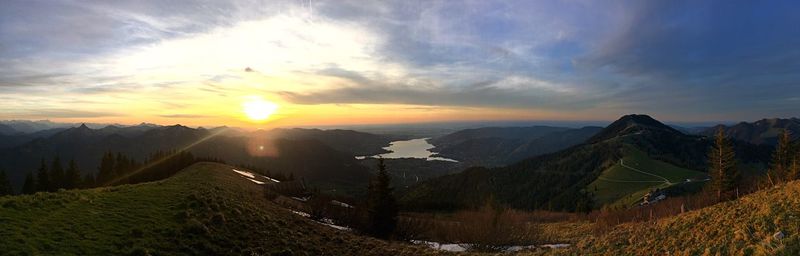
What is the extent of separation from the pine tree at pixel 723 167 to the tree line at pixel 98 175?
361 ft

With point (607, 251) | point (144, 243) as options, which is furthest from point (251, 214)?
point (607, 251)

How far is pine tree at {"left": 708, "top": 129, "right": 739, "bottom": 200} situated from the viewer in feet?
218

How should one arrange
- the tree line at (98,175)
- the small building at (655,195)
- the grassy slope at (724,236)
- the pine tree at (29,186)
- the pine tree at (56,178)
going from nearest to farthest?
the grassy slope at (724,236) < the pine tree at (29,186) < the tree line at (98,175) < the pine tree at (56,178) < the small building at (655,195)

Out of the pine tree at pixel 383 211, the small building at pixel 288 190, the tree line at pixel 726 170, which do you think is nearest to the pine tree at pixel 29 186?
the small building at pixel 288 190

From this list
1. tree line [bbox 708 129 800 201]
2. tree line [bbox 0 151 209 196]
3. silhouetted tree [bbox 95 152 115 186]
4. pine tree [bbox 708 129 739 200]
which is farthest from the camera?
silhouetted tree [bbox 95 152 115 186]

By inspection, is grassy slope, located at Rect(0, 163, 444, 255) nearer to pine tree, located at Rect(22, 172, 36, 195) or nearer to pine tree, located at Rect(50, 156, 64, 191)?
pine tree, located at Rect(50, 156, 64, 191)

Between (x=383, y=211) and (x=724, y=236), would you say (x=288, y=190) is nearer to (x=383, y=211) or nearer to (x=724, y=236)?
(x=383, y=211)

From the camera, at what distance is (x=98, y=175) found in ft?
297

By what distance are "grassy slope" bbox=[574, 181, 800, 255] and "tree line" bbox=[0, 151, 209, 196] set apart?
89.5 metres

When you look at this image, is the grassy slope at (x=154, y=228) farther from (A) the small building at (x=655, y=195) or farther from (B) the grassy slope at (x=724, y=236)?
(A) the small building at (x=655, y=195)

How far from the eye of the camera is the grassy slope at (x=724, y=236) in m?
13.2

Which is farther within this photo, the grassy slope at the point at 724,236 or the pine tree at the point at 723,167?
the pine tree at the point at 723,167

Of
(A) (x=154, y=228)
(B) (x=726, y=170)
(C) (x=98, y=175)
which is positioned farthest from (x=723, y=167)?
(C) (x=98, y=175)

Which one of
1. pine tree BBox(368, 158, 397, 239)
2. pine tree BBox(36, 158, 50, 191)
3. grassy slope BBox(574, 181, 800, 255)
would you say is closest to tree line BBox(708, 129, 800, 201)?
grassy slope BBox(574, 181, 800, 255)
